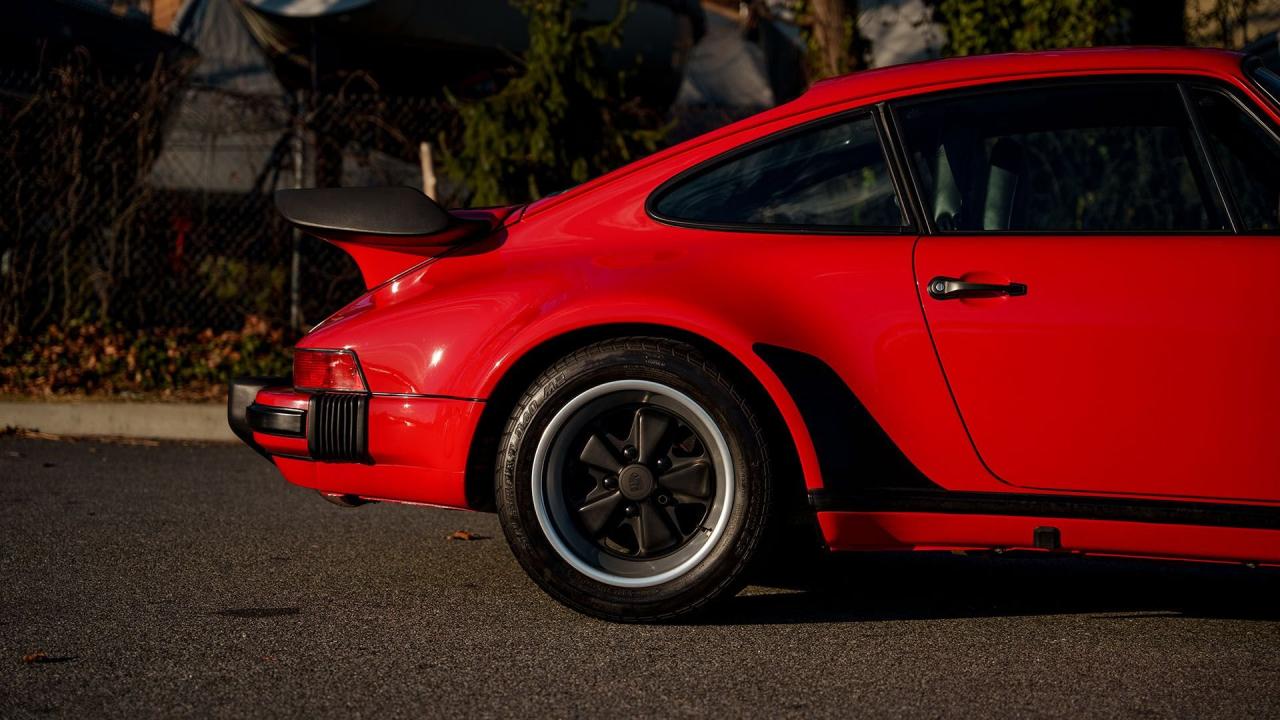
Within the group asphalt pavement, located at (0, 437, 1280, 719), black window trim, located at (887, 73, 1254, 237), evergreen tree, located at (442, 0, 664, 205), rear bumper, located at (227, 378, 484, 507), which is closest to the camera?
asphalt pavement, located at (0, 437, 1280, 719)

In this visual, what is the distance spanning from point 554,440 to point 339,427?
64cm

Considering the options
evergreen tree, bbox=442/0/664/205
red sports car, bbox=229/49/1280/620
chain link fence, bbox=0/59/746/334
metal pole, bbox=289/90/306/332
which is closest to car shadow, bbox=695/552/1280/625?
red sports car, bbox=229/49/1280/620

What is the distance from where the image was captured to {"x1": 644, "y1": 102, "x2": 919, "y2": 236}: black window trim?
3.56 m

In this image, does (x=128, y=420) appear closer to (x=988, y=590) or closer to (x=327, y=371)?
(x=327, y=371)

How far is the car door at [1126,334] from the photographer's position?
3.27 meters

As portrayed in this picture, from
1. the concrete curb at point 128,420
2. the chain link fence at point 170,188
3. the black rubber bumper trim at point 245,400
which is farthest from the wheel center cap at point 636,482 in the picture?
the chain link fence at point 170,188

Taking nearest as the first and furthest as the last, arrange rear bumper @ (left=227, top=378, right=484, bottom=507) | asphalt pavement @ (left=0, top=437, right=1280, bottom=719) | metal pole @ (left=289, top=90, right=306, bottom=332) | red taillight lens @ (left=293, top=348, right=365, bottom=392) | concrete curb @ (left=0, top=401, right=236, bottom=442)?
asphalt pavement @ (left=0, top=437, right=1280, bottom=719)
rear bumper @ (left=227, top=378, right=484, bottom=507)
red taillight lens @ (left=293, top=348, right=365, bottom=392)
concrete curb @ (left=0, top=401, right=236, bottom=442)
metal pole @ (left=289, top=90, right=306, bottom=332)

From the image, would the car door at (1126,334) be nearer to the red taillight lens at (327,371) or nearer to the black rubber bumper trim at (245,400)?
the red taillight lens at (327,371)

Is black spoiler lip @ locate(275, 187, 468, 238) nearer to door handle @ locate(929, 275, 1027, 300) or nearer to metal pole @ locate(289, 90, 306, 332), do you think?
door handle @ locate(929, 275, 1027, 300)

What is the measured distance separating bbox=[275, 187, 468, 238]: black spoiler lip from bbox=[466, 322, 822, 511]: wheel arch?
1.57 feet

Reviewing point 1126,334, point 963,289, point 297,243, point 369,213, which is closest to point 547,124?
point 297,243

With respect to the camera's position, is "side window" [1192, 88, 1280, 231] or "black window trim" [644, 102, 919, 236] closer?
"side window" [1192, 88, 1280, 231]

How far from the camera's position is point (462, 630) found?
11.5ft

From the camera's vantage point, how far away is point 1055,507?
3361 mm
